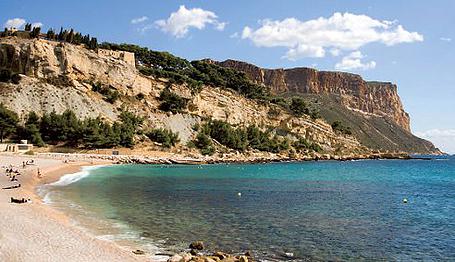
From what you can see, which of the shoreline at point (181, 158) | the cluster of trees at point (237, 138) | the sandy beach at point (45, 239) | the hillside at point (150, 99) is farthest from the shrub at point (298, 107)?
the sandy beach at point (45, 239)

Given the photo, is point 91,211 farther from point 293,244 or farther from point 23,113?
point 23,113

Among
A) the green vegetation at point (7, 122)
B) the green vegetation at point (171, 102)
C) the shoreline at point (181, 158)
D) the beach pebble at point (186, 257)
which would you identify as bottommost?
the beach pebble at point (186, 257)

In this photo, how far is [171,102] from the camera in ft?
304

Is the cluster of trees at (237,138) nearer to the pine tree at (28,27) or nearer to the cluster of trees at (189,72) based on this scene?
the cluster of trees at (189,72)

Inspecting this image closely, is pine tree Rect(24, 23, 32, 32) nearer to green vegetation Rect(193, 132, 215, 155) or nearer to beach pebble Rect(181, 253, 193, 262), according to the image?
green vegetation Rect(193, 132, 215, 155)

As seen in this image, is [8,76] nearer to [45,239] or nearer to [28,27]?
[28,27]

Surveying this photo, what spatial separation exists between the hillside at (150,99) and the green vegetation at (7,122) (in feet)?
11.0

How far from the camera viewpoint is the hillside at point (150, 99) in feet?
253

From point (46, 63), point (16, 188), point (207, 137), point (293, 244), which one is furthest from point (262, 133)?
point (293, 244)

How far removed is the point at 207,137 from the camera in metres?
87.9

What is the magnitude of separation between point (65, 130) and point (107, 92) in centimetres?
1757

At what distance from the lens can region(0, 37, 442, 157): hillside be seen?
77.1m

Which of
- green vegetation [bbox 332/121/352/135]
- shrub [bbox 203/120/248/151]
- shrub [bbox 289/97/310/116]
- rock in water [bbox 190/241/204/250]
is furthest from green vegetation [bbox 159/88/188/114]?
rock in water [bbox 190/241/204/250]

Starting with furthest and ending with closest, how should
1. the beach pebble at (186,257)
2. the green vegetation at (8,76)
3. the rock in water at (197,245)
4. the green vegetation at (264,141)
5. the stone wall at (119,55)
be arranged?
the green vegetation at (264,141)
the stone wall at (119,55)
the green vegetation at (8,76)
the rock in water at (197,245)
the beach pebble at (186,257)
